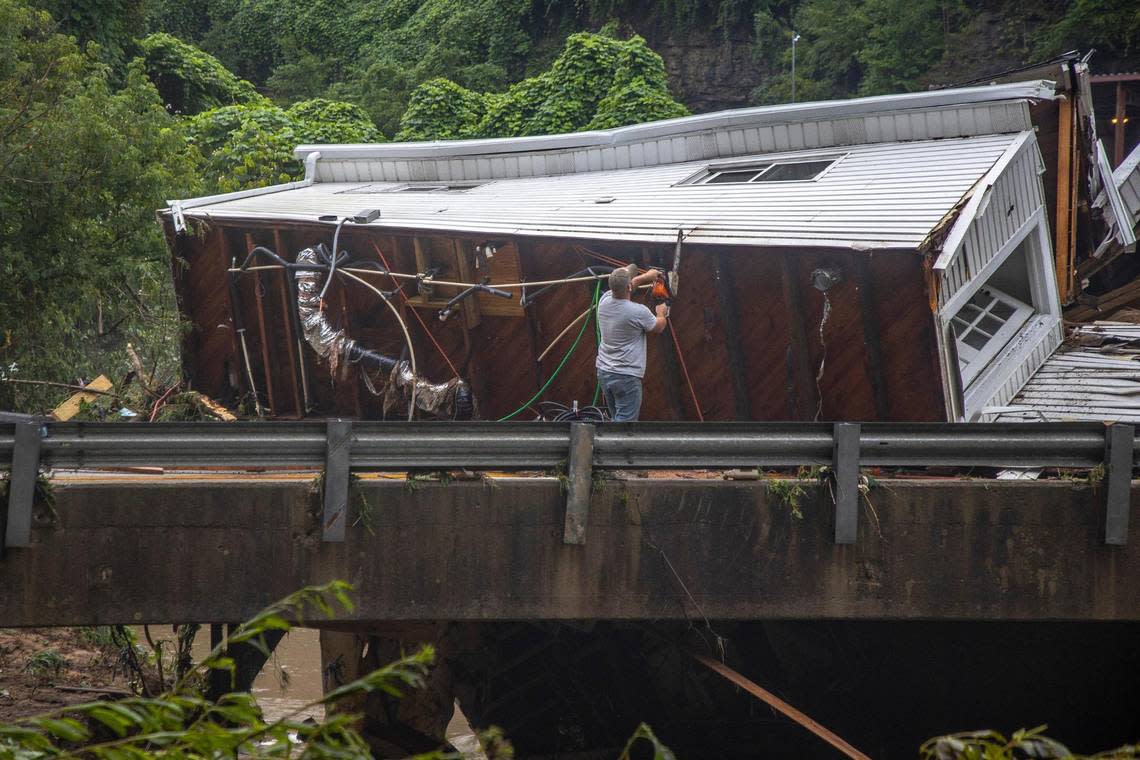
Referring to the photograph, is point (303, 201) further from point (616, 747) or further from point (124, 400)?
point (616, 747)

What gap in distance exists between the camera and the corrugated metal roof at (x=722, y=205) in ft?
27.3

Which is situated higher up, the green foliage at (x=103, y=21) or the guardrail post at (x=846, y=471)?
the green foliage at (x=103, y=21)

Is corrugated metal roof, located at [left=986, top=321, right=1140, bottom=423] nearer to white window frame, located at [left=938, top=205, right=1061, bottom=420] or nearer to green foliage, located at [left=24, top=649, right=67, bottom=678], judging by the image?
white window frame, located at [left=938, top=205, right=1061, bottom=420]

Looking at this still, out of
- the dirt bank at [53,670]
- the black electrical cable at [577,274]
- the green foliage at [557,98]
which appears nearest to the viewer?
the black electrical cable at [577,274]

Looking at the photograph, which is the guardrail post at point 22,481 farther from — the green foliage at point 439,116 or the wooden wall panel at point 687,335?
the green foliage at point 439,116

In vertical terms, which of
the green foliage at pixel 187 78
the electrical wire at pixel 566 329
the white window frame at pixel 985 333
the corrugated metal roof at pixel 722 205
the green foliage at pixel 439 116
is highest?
the green foliage at pixel 187 78

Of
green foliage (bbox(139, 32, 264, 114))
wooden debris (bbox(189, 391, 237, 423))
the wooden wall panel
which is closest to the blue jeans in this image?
the wooden wall panel

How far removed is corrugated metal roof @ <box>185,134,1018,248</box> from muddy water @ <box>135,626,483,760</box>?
5083mm

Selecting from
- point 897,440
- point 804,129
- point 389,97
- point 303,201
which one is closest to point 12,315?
point 303,201

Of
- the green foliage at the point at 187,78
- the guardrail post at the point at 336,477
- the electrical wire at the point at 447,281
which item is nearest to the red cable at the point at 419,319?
the electrical wire at the point at 447,281

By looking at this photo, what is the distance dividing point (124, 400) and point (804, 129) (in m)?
8.34

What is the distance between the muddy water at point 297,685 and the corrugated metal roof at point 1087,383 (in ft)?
21.5

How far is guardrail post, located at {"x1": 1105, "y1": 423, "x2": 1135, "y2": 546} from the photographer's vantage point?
6238mm

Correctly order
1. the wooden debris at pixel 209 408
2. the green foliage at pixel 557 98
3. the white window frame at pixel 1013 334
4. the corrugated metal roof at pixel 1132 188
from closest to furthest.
A: the white window frame at pixel 1013 334 < the wooden debris at pixel 209 408 < the corrugated metal roof at pixel 1132 188 < the green foliage at pixel 557 98
